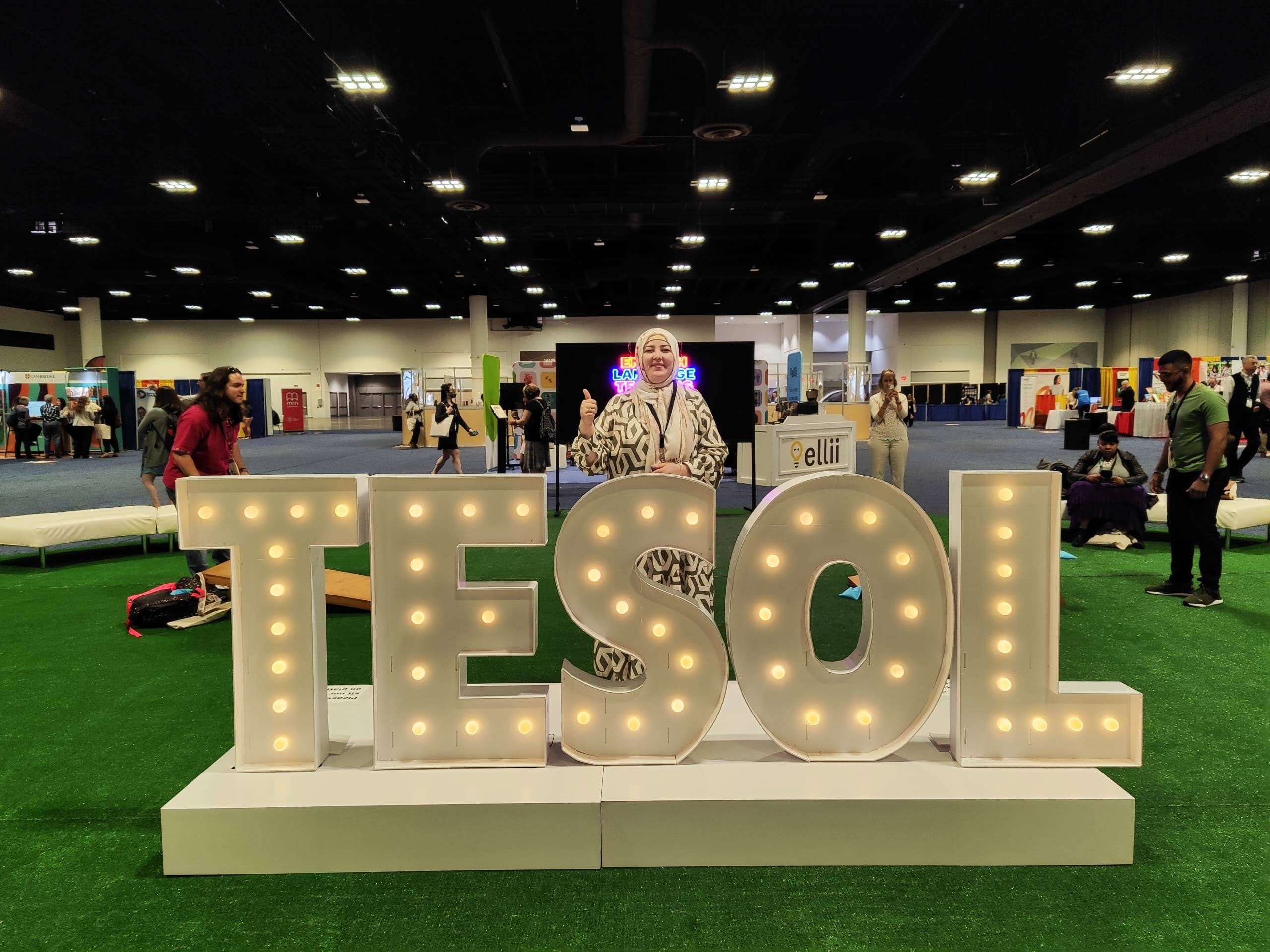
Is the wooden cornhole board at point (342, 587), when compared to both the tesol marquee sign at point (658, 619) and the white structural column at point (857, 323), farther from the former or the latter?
the white structural column at point (857, 323)

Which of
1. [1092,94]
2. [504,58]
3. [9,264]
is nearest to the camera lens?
[504,58]

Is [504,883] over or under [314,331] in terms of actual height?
under

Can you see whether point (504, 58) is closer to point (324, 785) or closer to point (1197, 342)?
point (324, 785)

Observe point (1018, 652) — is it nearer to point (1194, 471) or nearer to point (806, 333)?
point (1194, 471)

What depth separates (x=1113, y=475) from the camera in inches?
265

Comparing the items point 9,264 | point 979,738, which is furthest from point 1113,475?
point 9,264

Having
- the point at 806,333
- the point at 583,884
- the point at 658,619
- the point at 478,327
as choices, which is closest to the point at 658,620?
the point at 658,619

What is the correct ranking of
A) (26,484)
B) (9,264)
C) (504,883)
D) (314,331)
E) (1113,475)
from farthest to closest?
(314,331) → (9,264) → (26,484) → (1113,475) → (504,883)

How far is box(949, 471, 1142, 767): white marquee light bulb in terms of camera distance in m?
2.01

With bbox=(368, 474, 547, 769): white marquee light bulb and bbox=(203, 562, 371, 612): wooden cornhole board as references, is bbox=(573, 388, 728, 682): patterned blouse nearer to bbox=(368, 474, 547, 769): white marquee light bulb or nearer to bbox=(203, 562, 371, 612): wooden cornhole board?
bbox=(368, 474, 547, 769): white marquee light bulb

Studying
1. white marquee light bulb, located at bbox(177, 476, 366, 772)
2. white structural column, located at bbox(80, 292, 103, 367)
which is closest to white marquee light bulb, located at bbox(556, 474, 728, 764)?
white marquee light bulb, located at bbox(177, 476, 366, 772)

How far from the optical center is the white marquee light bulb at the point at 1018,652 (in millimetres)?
2008

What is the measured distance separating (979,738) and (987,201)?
14.5 meters

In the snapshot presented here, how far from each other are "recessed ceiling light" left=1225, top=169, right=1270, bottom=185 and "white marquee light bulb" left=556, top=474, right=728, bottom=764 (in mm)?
15187
